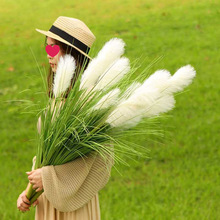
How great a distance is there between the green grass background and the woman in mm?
115

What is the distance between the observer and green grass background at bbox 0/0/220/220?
13.7ft

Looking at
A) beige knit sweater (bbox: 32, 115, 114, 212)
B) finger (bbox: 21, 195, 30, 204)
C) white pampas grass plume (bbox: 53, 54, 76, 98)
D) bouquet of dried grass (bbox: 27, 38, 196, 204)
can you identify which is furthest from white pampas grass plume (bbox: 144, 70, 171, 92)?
finger (bbox: 21, 195, 30, 204)

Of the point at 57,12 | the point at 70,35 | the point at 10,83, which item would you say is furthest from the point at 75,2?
the point at 70,35

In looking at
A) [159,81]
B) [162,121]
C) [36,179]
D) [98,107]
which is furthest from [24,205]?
[162,121]

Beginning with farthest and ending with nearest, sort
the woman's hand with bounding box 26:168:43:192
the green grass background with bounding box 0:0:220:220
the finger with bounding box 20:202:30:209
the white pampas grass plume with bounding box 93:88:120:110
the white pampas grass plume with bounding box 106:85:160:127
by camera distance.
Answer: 1. the green grass background with bounding box 0:0:220:220
2. the finger with bounding box 20:202:30:209
3. the woman's hand with bounding box 26:168:43:192
4. the white pampas grass plume with bounding box 93:88:120:110
5. the white pampas grass plume with bounding box 106:85:160:127

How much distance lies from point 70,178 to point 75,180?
28mm

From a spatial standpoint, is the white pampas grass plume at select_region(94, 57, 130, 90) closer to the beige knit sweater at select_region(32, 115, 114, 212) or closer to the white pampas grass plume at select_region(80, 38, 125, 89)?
the white pampas grass plume at select_region(80, 38, 125, 89)

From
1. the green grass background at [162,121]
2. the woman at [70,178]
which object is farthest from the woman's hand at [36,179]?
the green grass background at [162,121]

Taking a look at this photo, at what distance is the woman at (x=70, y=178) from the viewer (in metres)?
2.20

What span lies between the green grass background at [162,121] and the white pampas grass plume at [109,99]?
387 mm

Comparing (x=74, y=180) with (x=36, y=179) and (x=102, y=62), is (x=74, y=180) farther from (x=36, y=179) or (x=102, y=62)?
(x=102, y=62)

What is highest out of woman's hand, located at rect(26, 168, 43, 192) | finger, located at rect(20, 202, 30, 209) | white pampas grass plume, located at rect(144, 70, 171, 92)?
white pampas grass plume, located at rect(144, 70, 171, 92)

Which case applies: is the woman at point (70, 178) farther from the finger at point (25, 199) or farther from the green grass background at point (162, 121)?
the green grass background at point (162, 121)

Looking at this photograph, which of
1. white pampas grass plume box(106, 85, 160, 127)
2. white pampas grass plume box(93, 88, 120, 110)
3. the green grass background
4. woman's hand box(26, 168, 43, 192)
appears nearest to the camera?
white pampas grass plume box(106, 85, 160, 127)
